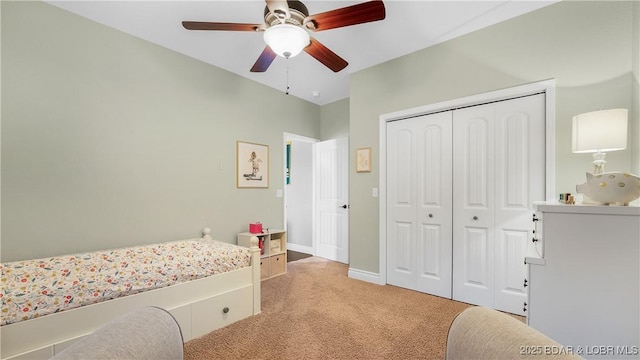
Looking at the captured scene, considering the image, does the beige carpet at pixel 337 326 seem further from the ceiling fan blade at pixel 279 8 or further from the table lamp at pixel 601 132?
the ceiling fan blade at pixel 279 8

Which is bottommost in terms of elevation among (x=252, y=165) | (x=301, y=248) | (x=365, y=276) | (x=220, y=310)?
(x=301, y=248)

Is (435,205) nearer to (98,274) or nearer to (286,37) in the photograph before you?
(286,37)

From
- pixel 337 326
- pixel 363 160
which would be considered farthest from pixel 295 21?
pixel 337 326

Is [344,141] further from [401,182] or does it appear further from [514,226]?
[514,226]

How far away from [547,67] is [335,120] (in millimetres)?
2832

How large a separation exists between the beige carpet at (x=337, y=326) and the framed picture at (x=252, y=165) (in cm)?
137

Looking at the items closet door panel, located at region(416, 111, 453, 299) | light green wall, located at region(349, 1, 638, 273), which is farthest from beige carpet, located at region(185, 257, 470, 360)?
light green wall, located at region(349, 1, 638, 273)

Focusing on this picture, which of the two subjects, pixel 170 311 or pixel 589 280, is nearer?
pixel 589 280

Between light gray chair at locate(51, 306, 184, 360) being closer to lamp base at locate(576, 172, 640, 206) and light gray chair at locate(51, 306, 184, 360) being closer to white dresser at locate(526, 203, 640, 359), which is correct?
white dresser at locate(526, 203, 640, 359)

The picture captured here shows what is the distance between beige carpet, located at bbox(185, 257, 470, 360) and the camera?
1791mm

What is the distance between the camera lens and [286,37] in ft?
5.47

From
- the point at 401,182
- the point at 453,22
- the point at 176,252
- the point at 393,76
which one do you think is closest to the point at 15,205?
the point at 176,252

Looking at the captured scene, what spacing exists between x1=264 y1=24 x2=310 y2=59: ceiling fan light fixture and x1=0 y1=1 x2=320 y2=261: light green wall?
5.65 feet

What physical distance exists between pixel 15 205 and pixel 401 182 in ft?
11.2
